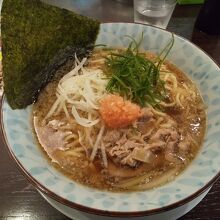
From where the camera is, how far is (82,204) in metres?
0.99

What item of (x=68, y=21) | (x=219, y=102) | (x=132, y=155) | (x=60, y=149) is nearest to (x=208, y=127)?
(x=219, y=102)

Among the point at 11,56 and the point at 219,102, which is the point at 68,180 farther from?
the point at 219,102

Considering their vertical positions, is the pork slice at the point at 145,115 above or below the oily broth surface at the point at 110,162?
above

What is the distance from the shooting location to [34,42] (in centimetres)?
134

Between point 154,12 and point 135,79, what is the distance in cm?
82

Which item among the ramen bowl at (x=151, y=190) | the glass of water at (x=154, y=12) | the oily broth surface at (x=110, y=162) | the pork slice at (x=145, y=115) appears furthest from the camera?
the glass of water at (x=154, y=12)

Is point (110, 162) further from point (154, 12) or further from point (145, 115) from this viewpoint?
point (154, 12)

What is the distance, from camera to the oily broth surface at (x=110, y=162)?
118 centimetres

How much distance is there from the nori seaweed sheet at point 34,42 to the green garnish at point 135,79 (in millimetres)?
200

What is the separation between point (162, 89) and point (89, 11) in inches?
36.3

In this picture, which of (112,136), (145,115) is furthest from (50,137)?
(145,115)

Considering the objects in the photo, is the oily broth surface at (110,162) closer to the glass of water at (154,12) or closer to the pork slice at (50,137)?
the pork slice at (50,137)

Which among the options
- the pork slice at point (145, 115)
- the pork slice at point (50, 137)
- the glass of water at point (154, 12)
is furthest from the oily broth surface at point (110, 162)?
the glass of water at point (154, 12)

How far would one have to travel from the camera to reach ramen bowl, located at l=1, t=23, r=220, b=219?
100cm
